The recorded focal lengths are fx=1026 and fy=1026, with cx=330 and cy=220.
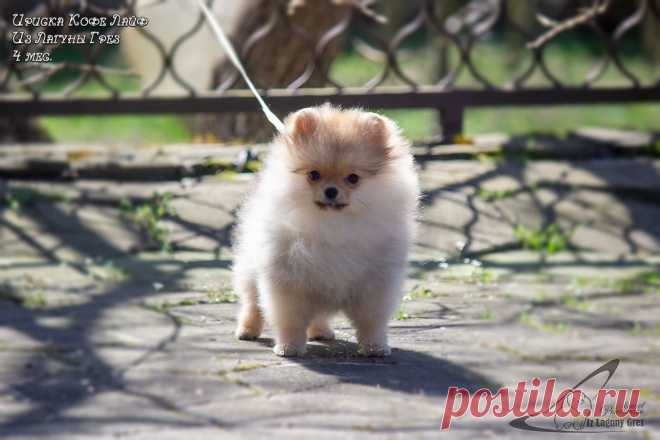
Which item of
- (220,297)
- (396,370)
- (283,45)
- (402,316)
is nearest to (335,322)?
(402,316)

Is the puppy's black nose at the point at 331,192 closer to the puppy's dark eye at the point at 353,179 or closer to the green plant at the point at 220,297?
the puppy's dark eye at the point at 353,179

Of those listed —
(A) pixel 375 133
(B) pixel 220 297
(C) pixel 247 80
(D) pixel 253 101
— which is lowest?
(B) pixel 220 297

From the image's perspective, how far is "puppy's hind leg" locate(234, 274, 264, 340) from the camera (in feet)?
12.6

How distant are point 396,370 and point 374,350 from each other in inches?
6.6

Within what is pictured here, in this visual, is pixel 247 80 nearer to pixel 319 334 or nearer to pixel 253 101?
pixel 319 334

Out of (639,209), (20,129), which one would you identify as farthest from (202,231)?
(20,129)

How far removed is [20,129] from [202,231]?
3.37 meters

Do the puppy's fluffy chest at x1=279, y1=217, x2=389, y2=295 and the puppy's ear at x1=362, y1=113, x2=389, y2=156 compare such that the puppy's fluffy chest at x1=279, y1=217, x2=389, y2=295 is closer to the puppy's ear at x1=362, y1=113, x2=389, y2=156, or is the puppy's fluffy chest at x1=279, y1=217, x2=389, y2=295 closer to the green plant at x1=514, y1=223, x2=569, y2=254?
the puppy's ear at x1=362, y1=113, x2=389, y2=156

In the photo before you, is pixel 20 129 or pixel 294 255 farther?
pixel 20 129

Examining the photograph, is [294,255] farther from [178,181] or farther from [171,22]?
[171,22]

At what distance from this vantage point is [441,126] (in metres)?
6.75

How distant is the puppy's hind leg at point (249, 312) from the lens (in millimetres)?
3852

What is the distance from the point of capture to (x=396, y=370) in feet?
11.3

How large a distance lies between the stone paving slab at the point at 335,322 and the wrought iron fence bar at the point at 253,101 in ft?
1.73
